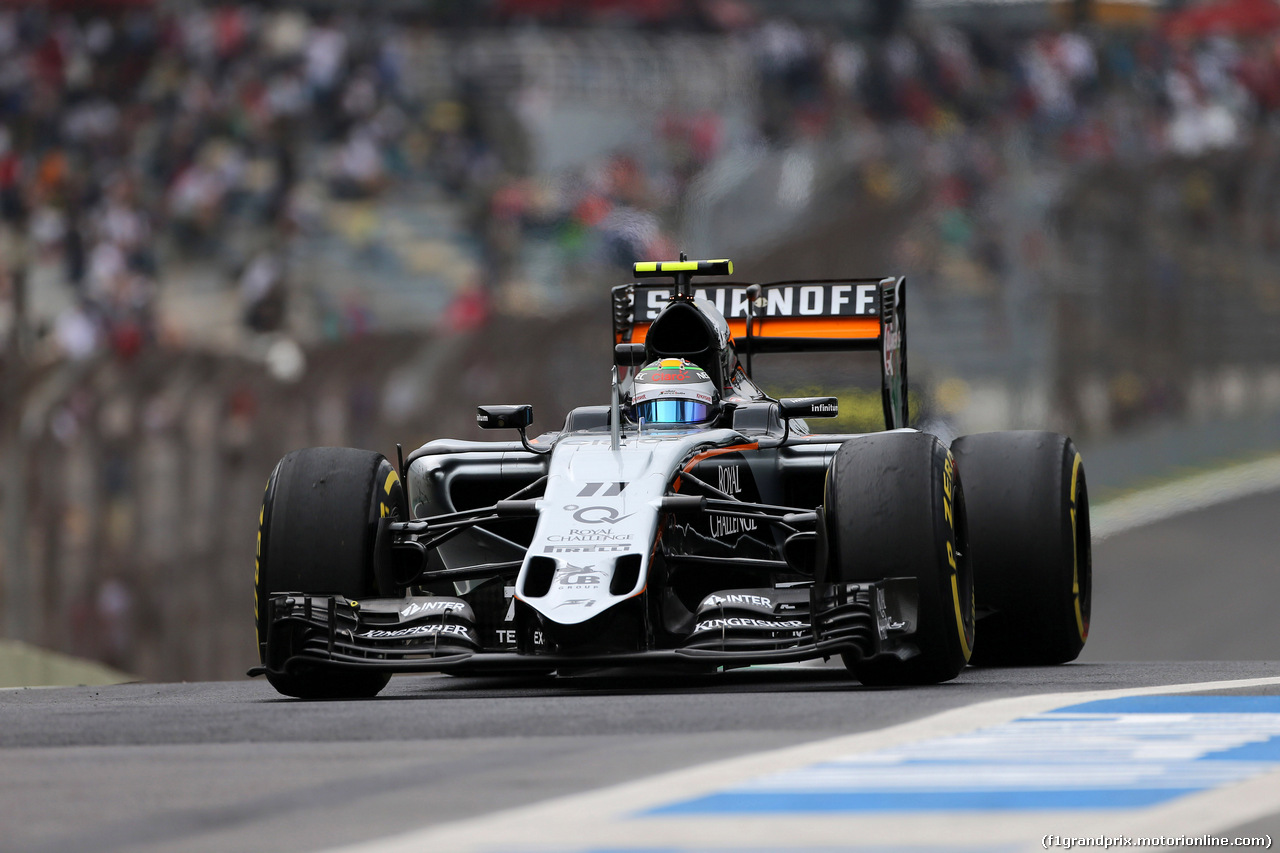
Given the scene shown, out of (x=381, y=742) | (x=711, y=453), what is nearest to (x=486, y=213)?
(x=711, y=453)

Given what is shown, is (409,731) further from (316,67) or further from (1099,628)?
(316,67)

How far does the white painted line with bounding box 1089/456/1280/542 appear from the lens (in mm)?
16516

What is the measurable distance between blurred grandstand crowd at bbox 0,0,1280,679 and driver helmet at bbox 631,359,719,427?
14.7ft

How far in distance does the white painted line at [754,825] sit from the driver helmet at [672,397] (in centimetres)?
413

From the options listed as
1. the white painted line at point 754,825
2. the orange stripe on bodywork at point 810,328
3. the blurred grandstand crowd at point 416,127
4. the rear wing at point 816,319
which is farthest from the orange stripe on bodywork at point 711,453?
the blurred grandstand crowd at point 416,127

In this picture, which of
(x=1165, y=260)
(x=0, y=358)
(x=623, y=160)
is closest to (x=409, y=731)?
(x=0, y=358)

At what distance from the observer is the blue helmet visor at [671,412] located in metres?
8.31

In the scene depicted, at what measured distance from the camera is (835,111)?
25.0 metres

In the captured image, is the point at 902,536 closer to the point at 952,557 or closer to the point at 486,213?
the point at 952,557

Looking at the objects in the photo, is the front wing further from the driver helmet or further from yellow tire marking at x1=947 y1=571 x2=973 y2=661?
the driver helmet

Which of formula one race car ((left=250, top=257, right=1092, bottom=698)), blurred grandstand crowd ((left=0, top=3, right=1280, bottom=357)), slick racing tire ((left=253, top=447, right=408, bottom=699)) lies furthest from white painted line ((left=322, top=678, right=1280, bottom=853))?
blurred grandstand crowd ((left=0, top=3, right=1280, bottom=357))

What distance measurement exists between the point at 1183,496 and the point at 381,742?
1301 cm

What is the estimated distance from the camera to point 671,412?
8.32 m

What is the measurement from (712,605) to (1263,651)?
816 centimetres
